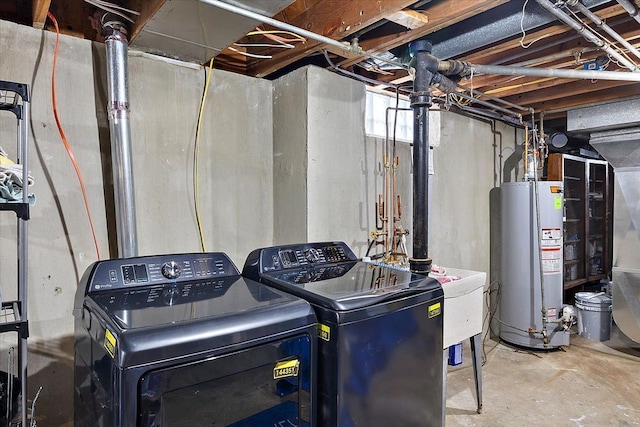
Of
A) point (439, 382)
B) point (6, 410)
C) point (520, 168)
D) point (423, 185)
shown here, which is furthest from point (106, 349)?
point (520, 168)

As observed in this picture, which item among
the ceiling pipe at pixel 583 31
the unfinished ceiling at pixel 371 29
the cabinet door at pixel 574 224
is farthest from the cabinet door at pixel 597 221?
the ceiling pipe at pixel 583 31

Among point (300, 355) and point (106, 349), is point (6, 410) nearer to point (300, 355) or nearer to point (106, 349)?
point (106, 349)

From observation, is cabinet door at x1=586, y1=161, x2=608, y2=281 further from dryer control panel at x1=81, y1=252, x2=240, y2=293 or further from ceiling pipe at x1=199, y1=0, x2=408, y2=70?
dryer control panel at x1=81, y1=252, x2=240, y2=293

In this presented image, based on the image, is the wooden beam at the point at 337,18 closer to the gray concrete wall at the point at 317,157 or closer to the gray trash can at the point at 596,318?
the gray concrete wall at the point at 317,157

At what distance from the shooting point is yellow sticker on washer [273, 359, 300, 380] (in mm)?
1200

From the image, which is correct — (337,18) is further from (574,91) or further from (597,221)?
(597,221)

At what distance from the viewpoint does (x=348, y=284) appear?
159cm

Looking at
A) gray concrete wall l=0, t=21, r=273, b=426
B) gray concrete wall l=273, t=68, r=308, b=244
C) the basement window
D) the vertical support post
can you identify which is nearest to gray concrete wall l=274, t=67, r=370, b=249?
gray concrete wall l=273, t=68, r=308, b=244

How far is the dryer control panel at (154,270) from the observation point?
55.1 inches

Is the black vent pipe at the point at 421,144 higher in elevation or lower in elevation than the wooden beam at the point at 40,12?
lower

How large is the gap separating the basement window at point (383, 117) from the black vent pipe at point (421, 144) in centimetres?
64

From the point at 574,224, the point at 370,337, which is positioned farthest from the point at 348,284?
the point at 574,224

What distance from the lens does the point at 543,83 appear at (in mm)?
3037

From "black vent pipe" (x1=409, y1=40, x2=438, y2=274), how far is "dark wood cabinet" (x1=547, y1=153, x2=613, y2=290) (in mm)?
2994
